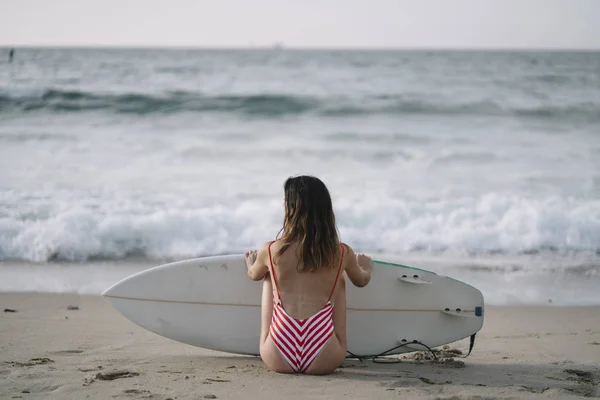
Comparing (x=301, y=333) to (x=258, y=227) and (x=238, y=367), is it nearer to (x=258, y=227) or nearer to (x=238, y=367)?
(x=238, y=367)

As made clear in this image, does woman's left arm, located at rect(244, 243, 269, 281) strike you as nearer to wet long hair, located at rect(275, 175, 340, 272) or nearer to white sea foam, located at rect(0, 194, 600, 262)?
wet long hair, located at rect(275, 175, 340, 272)

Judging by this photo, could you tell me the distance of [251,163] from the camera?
34.4 ft

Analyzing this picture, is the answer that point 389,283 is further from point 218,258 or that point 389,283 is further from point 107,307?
point 107,307

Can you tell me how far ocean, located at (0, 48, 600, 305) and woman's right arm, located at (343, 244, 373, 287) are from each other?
212 cm

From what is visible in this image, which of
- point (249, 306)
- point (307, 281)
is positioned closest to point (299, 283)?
point (307, 281)

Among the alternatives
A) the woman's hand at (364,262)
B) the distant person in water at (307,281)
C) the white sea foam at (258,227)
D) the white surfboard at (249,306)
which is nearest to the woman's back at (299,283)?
the distant person in water at (307,281)

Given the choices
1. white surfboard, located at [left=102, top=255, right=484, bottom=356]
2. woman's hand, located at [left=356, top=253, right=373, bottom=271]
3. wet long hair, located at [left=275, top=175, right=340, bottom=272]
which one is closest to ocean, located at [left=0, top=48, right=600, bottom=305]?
white surfboard, located at [left=102, top=255, right=484, bottom=356]

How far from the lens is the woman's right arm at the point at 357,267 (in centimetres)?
315

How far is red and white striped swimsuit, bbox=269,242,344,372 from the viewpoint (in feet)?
10.1

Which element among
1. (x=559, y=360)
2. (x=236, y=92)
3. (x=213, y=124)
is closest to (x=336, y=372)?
(x=559, y=360)

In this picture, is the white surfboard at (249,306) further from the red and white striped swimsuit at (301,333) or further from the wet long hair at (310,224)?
the wet long hair at (310,224)

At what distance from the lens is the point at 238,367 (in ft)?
11.0

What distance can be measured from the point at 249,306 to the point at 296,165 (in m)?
7.03

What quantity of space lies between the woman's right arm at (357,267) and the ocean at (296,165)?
2.12 m
